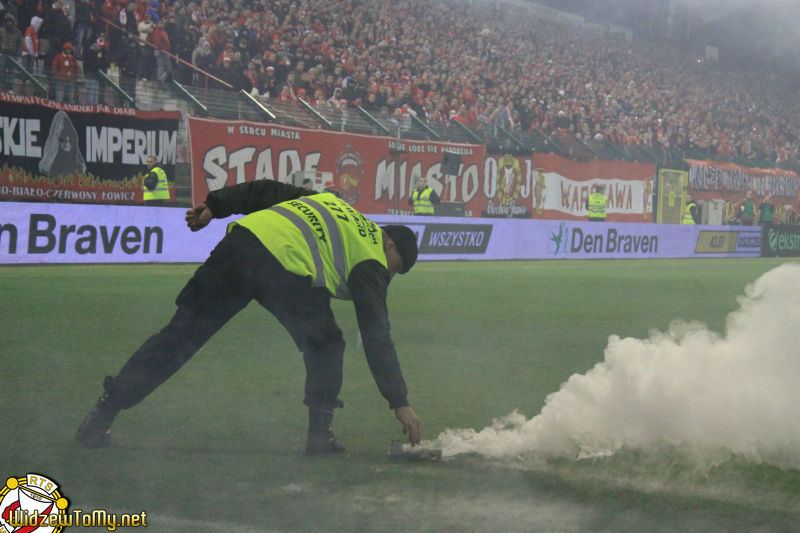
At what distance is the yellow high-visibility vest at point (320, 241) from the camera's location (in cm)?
353

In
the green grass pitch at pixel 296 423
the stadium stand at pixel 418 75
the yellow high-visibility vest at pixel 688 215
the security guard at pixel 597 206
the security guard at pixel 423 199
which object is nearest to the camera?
the green grass pitch at pixel 296 423

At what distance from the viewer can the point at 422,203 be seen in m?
20.6

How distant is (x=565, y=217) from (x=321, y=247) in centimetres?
2206

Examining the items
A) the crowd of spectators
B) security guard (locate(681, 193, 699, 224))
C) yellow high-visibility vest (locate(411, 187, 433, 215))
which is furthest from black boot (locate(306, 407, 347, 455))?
security guard (locate(681, 193, 699, 224))

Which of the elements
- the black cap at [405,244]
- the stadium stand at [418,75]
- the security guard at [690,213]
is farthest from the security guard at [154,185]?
the security guard at [690,213]

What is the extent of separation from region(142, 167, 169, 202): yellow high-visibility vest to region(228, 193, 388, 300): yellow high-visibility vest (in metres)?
13.6

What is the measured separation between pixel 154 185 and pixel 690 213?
57.9ft

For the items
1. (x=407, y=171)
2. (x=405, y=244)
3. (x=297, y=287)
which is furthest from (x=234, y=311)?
(x=407, y=171)

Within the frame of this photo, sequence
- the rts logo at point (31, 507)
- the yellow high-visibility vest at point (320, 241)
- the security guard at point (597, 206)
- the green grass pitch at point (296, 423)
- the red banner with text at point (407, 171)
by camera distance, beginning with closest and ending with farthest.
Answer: the rts logo at point (31, 507) → the green grass pitch at point (296, 423) → the yellow high-visibility vest at point (320, 241) → the red banner with text at point (407, 171) → the security guard at point (597, 206)

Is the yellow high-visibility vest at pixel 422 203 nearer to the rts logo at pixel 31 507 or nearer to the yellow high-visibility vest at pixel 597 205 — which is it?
the yellow high-visibility vest at pixel 597 205

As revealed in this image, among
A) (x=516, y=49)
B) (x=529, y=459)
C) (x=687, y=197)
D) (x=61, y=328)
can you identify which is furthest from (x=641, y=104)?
(x=529, y=459)

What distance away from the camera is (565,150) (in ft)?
84.7

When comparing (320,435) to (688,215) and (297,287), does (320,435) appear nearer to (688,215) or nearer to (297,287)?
(297,287)

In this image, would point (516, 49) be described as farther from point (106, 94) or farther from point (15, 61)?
point (15, 61)
